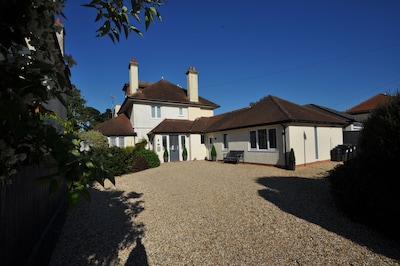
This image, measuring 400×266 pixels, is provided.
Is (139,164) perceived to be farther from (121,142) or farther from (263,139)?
(263,139)

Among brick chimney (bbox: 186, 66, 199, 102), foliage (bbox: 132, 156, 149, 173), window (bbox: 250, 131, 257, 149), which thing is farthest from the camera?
brick chimney (bbox: 186, 66, 199, 102)

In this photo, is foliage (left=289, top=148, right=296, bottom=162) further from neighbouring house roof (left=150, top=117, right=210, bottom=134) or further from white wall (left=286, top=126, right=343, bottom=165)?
neighbouring house roof (left=150, top=117, right=210, bottom=134)

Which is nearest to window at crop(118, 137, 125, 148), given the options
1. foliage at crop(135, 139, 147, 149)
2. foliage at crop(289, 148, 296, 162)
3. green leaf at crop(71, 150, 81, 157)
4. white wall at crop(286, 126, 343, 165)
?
A: foliage at crop(135, 139, 147, 149)

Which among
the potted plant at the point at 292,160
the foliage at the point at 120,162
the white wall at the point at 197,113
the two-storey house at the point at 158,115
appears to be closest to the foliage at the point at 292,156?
the potted plant at the point at 292,160

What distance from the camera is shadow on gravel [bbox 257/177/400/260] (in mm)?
3932

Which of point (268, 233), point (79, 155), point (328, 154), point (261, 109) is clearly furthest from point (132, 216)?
point (328, 154)

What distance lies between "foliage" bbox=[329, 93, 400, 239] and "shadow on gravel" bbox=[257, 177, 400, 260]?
0.30 metres

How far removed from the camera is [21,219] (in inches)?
124

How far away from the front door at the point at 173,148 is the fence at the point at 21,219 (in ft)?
54.5

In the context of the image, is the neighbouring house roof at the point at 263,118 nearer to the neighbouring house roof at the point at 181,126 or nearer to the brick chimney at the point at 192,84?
the neighbouring house roof at the point at 181,126

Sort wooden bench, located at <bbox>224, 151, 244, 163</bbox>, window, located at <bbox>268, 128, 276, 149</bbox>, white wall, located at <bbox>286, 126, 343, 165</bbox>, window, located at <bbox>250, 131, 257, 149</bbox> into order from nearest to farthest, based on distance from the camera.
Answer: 1. white wall, located at <bbox>286, 126, 343, 165</bbox>
2. window, located at <bbox>268, 128, 276, 149</bbox>
3. window, located at <bbox>250, 131, 257, 149</bbox>
4. wooden bench, located at <bbox>224, 151, 244, 163</bbox>

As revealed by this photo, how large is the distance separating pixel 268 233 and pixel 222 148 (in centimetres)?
1553

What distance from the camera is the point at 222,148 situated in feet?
65.5

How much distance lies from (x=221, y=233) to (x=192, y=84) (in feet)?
71.7
